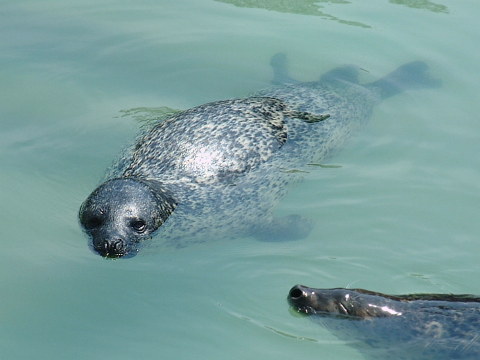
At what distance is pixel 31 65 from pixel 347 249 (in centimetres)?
470

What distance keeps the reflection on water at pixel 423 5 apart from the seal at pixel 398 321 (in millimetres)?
6355

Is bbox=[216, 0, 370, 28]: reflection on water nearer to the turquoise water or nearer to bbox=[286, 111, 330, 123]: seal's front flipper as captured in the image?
the turquoise water

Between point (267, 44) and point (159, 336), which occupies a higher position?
point (267, 44)

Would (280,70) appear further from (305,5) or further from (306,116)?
(305,5)

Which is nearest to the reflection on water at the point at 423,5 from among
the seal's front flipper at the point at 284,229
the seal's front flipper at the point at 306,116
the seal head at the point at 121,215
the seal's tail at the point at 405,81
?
the seal's tail at the point at 405,81

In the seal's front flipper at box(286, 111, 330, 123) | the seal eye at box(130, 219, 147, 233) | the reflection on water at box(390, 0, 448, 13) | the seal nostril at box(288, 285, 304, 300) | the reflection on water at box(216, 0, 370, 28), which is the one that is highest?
the reflection on water at box(390, 0, 448, 13)

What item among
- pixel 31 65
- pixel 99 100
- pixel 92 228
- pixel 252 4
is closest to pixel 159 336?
pixel 92 228

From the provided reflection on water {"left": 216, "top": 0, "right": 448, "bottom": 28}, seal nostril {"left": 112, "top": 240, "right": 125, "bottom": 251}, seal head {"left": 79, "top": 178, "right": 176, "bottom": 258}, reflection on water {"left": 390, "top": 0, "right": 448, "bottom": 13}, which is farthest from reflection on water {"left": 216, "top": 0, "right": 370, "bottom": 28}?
seal nostril {"left": 112, "top": 240, "right": 125, "bottom": 251}

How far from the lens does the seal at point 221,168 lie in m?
7.89

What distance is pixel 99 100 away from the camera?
10.0m

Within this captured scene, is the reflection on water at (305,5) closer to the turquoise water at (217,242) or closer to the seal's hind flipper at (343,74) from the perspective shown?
the turquoise water at (217,242)

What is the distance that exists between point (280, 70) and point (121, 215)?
3.59m

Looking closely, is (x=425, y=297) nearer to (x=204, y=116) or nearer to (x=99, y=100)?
(x=204, y=116)

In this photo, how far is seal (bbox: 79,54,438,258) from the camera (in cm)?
789
